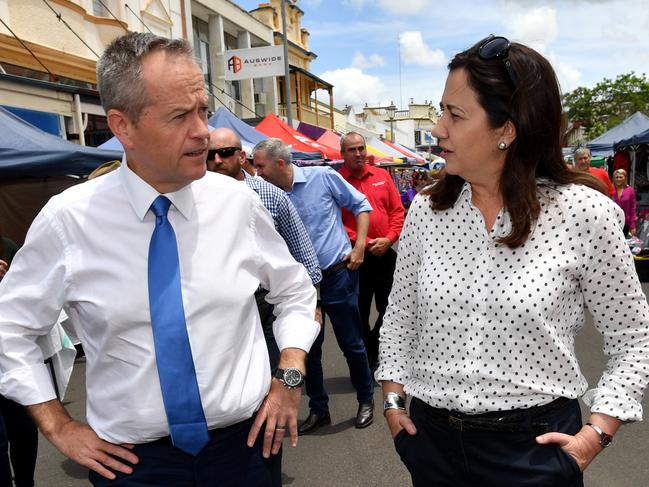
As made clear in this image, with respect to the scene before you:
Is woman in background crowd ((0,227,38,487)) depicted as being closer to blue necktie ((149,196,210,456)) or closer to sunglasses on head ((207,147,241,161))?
sunglasses on head ((207,147,241,161))

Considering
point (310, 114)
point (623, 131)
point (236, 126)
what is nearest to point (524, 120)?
point (236, 126)

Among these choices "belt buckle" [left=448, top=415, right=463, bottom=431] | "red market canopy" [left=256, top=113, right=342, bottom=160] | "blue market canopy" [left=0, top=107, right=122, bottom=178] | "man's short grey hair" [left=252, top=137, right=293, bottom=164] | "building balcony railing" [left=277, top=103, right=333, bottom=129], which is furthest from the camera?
"building balcony railing" [left=277, top=103, right=333, bottom=129]

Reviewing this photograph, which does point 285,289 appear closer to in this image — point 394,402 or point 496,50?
point 394,402

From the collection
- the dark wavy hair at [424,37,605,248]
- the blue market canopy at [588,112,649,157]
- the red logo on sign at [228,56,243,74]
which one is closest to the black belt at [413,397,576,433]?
the dark wavy hair at [424,37,605,248]

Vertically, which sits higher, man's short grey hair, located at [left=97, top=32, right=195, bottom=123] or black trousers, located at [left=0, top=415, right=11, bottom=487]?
man's short grey hair, located at [left=97, top=32, right=195, bottom=123]

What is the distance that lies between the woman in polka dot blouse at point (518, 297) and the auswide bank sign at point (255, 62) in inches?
582

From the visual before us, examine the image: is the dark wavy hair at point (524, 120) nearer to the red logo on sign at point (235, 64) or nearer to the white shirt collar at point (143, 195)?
the white shirt collar at point (143, 195)

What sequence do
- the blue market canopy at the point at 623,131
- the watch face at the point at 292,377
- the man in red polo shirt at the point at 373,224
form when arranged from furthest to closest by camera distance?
the blue market canopy at the point at 623,131 < the man in red polo shirt at the point at 373,224 < the watch face at the point at 292,377

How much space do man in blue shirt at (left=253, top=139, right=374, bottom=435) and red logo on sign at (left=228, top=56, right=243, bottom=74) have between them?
12.7 m

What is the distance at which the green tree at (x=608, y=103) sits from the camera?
50.7 metres

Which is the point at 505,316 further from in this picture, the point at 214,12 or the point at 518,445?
the point at 214,12

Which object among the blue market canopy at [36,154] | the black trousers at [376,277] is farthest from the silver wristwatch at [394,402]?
the blue market canopy at [36,154]

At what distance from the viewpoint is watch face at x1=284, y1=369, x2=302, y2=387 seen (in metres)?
1.84

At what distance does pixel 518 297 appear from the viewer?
1.64 metres
